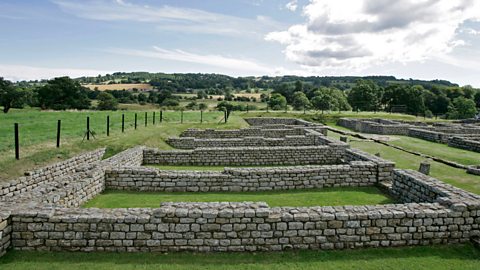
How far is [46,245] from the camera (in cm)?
656

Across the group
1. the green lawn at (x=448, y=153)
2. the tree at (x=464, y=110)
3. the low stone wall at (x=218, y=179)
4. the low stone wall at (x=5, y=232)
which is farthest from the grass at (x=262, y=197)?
the tree at (x=464, y=110)

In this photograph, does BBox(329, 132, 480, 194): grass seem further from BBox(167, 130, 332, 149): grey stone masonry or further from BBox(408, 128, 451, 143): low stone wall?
BBox(408, 128, 451, 143): low stone wall

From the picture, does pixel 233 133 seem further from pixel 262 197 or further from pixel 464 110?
pixel 464 110

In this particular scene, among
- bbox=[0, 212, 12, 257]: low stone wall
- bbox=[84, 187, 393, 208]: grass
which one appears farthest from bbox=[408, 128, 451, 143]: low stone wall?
bbox=[0, 212, 12, 257]: low stone wall

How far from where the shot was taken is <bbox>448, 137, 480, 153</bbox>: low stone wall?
19.4 metres

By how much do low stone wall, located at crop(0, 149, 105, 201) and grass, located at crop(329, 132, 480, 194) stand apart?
14044 mm

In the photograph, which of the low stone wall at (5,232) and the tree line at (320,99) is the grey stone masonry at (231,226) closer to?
the low stone wall at (5,232)

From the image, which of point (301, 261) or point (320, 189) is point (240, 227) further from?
point (320, 189)

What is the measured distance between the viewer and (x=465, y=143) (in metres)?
20.3

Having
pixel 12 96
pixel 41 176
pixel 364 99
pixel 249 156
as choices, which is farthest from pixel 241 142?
pixel 364 99

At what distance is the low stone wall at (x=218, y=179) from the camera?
11023mm

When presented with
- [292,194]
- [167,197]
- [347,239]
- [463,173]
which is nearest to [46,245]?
[167,197]

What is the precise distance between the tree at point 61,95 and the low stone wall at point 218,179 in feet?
192

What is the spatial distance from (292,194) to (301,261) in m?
4.25
